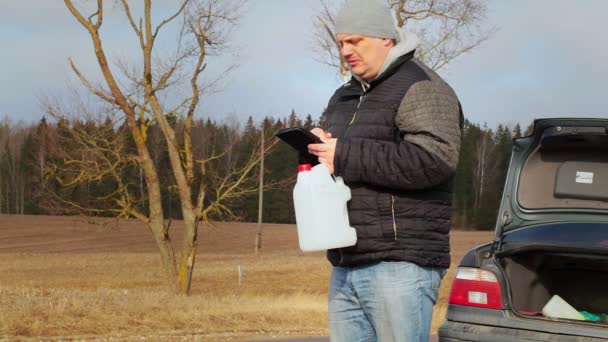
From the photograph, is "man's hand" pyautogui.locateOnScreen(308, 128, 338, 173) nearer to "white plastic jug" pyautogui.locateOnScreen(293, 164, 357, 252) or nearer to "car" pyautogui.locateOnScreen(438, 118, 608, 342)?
"white plastic jug" pyautogui.locateOnScreen(293, 164, 357, 252)

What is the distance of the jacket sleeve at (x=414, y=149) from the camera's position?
3246 millimetres

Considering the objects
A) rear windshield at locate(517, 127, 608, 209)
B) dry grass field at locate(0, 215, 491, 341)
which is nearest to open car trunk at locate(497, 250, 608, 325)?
rear windshield at locate(517, 127, 608, 209)

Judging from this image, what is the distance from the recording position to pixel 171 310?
438 inches

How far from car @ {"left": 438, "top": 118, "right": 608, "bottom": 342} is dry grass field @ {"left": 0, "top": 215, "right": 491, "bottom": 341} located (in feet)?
14.8

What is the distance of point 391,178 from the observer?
10.7 feet

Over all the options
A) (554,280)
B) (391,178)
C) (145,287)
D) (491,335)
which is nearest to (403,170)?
(391,178)

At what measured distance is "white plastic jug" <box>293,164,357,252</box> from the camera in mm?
3307

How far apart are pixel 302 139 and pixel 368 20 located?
1.79ft

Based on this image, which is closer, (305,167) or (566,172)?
(305,167)

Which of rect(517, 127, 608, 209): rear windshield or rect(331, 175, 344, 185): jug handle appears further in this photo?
rect(517, 127, 608, 209): rear windshield

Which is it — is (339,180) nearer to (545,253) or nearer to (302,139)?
(302,139)

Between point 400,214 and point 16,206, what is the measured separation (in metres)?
95.2

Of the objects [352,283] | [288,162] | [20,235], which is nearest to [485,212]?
[288,162]

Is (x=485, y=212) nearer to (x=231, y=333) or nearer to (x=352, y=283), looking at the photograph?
(x=231, y=333)
